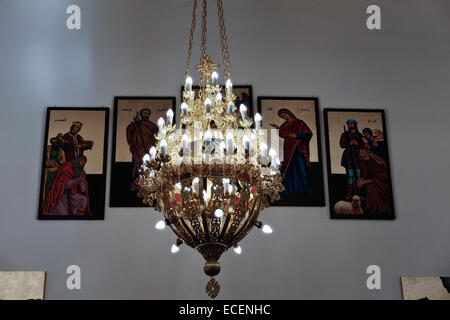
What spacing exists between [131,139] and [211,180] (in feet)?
9.52

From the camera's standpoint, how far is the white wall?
6816 mm

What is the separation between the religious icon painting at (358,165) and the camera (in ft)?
23.5

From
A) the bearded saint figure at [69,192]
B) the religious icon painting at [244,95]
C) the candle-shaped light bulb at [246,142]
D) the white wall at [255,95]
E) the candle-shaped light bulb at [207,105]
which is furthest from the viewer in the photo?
the religious icon painting at [244,95]

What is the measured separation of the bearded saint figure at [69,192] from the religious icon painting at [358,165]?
288cm

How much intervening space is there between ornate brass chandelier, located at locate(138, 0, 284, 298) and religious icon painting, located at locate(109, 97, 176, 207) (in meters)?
2.24

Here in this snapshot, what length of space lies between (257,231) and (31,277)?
2.53 metres

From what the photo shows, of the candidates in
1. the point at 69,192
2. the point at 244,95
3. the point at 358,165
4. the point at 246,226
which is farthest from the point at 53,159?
the point at 358,165

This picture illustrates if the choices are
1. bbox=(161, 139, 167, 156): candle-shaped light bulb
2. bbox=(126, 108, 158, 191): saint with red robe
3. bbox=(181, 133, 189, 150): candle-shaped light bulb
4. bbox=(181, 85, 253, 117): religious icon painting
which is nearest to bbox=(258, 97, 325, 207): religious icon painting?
bbox=(181, 85, 253, 117): religious icon painting

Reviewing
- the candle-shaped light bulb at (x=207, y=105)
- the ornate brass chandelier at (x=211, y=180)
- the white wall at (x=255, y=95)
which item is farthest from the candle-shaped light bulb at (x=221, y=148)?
the white wall at (x=255, y=95)

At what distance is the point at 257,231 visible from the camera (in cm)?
702

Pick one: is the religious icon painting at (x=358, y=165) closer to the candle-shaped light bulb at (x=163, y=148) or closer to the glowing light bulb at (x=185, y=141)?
the glowing light bulb at (x=185, y=141)

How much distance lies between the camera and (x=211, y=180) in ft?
15.5

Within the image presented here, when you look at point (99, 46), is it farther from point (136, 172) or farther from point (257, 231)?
point (257, 231)
